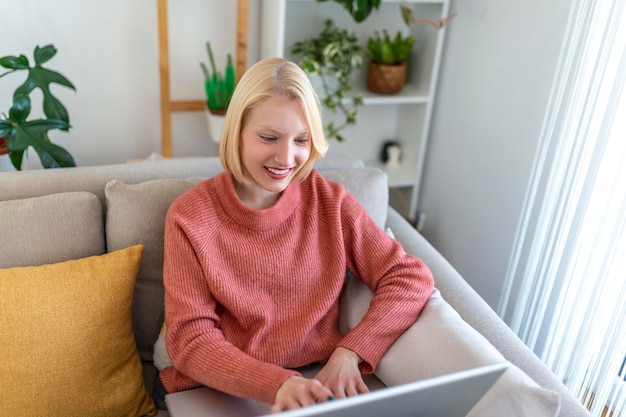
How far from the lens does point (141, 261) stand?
1.33 m

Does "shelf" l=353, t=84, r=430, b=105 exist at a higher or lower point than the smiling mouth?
lower

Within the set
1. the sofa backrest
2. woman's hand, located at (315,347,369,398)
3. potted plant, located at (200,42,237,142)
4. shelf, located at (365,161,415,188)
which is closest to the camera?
woman's hand, located at (315,347,369,398)

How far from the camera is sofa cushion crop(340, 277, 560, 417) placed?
3.35ft

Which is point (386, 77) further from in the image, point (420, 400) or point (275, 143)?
point (420, 400)

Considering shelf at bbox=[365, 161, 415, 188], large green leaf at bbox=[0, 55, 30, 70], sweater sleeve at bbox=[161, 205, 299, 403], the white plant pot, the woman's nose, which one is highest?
large green leaf at bbox=[0, 55, 30, 70]

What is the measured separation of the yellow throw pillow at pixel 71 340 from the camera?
114 centimetres

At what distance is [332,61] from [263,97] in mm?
929

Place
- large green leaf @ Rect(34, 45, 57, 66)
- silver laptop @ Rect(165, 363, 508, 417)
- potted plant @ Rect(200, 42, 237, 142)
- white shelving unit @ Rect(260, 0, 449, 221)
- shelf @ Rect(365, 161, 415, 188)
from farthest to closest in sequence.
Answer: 1. shelf @ Rect(365, 161, 415, 188)
2. white shelving unit @ Rect(260, 0, 449, 221)
3. potted plant @ Rect(200, 42, 237, 142)
4. large green leaf @ Rect(34, 45, 57, 66)
5. silver laptop @ Rect(165, 363, 508, 417)

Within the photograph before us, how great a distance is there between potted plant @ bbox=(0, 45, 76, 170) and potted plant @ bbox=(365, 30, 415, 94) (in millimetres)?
1024

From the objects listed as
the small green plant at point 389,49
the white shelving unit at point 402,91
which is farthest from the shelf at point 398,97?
the small green plant at point 389,49

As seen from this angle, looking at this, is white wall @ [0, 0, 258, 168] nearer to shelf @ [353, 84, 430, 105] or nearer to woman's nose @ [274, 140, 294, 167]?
shelf @ [353, 84, 430, 105]

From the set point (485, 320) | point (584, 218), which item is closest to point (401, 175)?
point (584, 218)

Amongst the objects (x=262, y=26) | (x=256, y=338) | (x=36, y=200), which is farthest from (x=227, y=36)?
(x=256, y=338)

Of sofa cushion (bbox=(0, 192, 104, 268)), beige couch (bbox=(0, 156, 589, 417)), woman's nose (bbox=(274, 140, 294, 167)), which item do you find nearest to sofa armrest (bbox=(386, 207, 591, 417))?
beige couch (bbox=(0, 156, 589, 417))
